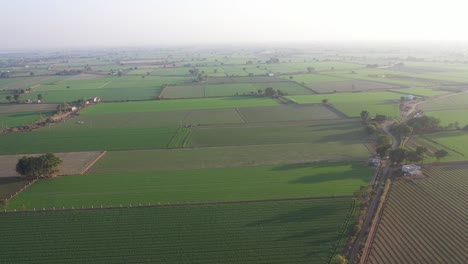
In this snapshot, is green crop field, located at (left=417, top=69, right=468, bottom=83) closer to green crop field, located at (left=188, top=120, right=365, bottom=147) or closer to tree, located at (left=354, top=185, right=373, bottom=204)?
green crop field, located at (left=188, top=120, right=365, bottom=147)

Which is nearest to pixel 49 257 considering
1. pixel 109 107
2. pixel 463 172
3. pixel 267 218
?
pixel 267 218

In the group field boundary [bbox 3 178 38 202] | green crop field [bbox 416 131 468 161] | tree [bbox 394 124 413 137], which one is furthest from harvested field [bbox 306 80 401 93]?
field boundary [bbox 3 178 38 202]

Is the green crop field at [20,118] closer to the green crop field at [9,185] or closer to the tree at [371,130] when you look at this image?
the green crop field at [9,185]

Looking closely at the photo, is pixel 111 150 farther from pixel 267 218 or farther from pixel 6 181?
pixel 267 218

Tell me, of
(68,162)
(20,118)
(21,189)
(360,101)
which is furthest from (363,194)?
(20,118)

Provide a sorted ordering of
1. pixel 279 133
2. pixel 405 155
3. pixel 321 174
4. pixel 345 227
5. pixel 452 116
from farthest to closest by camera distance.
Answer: pixel 452 116, pixel 279 133, pixel 405 155, pixel 321 174, pixel 345 227

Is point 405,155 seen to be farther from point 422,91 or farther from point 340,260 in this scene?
point 422,91
